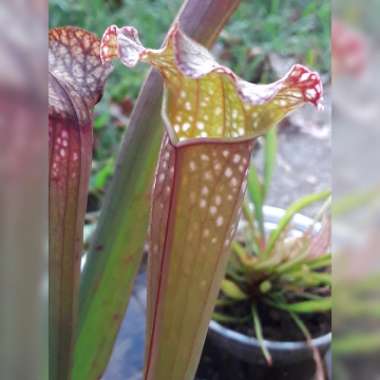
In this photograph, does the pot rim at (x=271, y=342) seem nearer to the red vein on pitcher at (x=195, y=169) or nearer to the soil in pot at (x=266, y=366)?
the soil in pot at (x=266, y=366)

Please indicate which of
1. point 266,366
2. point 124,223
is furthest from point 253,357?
point 124,223

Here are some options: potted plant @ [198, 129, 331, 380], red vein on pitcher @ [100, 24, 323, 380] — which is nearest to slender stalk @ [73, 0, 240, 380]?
red vein on pitcher @ [100, 24, 323, 380]

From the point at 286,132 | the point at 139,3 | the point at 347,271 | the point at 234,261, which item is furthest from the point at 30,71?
the point at 139,3

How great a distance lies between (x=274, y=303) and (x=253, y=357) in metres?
0.11

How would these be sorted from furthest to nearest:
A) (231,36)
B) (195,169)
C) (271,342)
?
(231,36) → (271,342) → (195,169)

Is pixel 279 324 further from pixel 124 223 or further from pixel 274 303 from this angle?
pixel 124 223

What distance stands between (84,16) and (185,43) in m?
1.49

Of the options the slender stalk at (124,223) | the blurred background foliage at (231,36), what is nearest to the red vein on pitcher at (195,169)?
the slender stalk at (124,223)

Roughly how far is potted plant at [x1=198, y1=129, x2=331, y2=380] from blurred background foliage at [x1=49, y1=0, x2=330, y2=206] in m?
0.59

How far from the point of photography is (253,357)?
97 cm

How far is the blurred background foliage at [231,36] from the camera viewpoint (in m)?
1.66

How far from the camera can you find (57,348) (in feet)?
1.84

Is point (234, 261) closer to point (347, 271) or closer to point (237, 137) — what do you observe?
point (237, 137)

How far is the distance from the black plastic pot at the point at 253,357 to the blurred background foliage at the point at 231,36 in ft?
2.17
